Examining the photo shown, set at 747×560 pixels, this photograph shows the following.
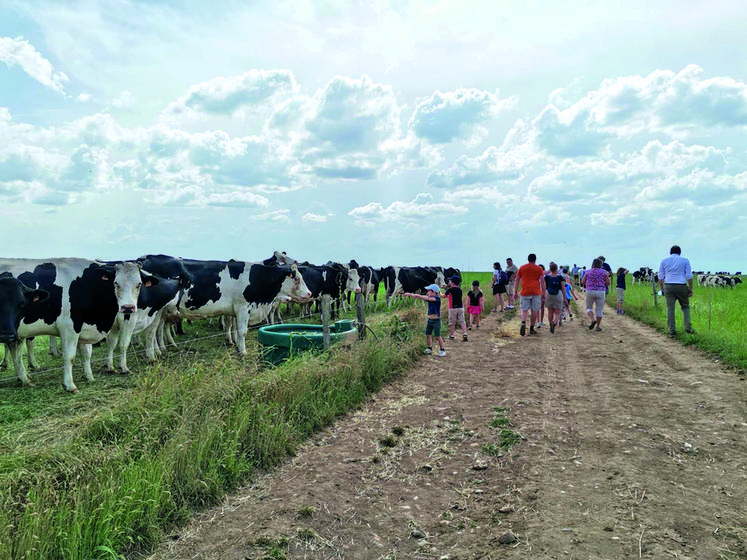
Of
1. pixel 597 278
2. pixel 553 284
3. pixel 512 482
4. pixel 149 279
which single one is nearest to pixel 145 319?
pixel 149 279

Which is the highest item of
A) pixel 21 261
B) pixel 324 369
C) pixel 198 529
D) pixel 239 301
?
pixel 21 261

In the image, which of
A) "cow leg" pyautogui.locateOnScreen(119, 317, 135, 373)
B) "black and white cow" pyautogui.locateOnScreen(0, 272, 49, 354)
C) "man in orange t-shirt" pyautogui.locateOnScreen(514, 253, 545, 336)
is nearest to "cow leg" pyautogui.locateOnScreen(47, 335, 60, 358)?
"cow leg" pyautogui.locateOnScreen(119, 317, 135, 373)

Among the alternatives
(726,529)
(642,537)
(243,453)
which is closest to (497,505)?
(642,537)

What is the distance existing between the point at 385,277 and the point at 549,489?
19587 mm

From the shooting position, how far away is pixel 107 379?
881cm

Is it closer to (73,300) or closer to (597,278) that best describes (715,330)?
(597,278)

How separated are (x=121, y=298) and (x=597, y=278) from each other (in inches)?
423

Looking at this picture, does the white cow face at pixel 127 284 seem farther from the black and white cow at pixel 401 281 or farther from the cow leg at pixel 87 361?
the black and white cow at pixel 401 281

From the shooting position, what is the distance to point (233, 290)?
12109mm

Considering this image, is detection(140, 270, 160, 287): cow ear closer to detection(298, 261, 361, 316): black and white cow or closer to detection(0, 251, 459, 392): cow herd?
detection(0, 251, 459, 392): cow herd

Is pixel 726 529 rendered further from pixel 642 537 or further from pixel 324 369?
pixel 324 369

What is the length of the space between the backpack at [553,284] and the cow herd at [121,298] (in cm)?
616

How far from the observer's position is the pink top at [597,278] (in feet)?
43.0

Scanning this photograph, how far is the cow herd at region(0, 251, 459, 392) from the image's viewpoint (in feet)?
26.4
